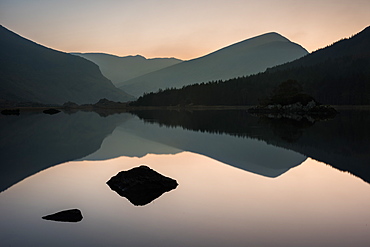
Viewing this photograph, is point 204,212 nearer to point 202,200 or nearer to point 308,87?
point 202,200

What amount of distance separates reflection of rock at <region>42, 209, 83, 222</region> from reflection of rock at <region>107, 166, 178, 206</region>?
7.59 feet

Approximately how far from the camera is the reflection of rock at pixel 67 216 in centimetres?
970

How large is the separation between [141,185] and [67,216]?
361cm

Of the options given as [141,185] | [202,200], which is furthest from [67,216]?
[202,200]

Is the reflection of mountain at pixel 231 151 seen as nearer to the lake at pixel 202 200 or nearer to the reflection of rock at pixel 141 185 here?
the lake at pixel 202 200

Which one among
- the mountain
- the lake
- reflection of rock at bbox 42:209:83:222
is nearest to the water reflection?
the lake

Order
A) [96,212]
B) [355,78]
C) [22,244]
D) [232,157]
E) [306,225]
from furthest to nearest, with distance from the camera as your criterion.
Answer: [355,78] → [232,157] → [96,212] → [306,225] → [22,244]

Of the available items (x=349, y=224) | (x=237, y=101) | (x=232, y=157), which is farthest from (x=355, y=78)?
(x=349, y=224)

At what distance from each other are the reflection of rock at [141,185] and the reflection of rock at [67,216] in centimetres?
231

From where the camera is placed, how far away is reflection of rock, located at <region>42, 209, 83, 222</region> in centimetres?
970

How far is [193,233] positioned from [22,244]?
403 cm

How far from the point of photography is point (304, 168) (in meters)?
17.3

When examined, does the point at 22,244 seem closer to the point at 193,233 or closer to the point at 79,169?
the point at 193,233

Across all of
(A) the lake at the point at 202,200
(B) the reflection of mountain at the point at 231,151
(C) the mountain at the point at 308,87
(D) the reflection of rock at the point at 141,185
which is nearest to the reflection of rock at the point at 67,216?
(A) the lake at the point at 202,200
